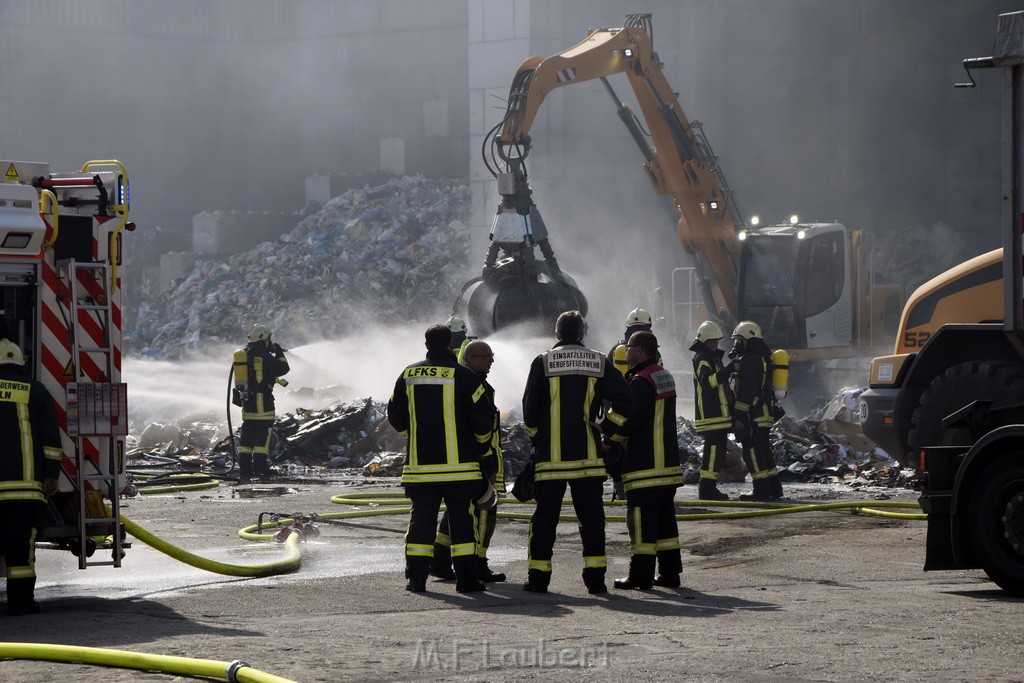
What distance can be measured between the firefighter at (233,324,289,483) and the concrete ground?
5298mm

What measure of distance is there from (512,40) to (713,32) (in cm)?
494

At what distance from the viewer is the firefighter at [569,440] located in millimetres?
8062

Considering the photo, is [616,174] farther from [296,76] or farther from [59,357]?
[59,357]

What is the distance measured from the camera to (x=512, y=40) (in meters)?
32.6

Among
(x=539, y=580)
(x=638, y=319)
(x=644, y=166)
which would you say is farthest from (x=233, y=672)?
(x=644, y=166)

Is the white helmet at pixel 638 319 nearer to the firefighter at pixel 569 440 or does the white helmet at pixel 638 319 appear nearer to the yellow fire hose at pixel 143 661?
the firefighter at pixel 569 440

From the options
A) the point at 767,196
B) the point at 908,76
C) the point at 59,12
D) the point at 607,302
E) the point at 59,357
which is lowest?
the point at 59,357

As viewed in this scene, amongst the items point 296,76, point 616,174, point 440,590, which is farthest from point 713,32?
point 440,590

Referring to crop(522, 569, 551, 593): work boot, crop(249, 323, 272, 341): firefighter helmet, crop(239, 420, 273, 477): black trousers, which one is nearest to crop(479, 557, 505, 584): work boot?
crop(522, 569, 551, 593): work boot

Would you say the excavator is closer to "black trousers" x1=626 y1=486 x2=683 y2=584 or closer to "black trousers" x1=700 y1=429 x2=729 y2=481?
"black trousers" x1=700 y1=429 x2=729 y2=481

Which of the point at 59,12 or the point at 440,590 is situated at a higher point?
the point at 59,12

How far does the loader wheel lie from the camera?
7.39 meters

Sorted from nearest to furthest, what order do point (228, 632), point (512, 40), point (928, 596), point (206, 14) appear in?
point (228, 632) → point (928, 596) → point (512, 40) → point (206, 14)

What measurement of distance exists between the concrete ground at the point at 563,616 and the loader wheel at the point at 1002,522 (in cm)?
14
